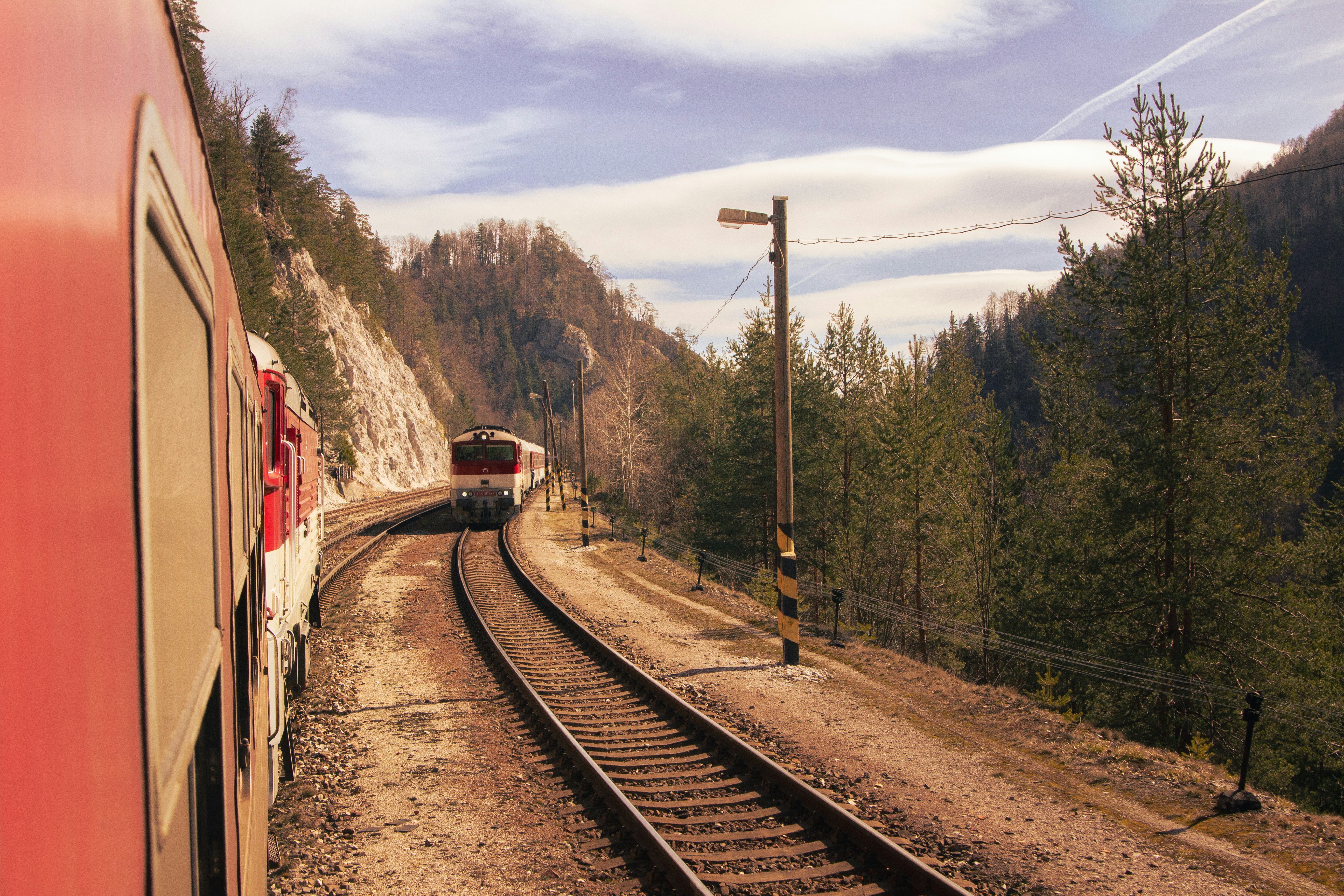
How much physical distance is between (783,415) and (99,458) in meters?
10.1

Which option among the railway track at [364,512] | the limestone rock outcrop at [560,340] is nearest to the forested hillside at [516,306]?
the limestone rock outcrop at [560,340]

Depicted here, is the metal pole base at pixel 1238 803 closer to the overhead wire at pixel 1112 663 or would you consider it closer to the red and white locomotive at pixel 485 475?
the overhead wire at pixel 1112 663

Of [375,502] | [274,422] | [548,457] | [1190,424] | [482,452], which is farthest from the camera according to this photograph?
[548,457]

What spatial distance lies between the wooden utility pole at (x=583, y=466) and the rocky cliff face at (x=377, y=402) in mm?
21436

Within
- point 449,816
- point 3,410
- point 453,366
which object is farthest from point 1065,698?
point 453,366

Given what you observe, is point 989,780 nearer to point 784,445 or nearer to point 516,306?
point 784,445

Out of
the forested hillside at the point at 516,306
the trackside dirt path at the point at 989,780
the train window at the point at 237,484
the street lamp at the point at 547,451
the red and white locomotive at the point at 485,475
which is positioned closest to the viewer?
the train window at the point at 237,484

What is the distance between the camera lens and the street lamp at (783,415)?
415 inches

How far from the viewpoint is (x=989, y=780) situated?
22.2 feet

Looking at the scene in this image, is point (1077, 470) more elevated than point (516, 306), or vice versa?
point (516, 306)

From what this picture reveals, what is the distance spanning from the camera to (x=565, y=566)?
Answer: 19.6 meters

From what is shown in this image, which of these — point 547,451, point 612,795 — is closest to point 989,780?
point 612,795

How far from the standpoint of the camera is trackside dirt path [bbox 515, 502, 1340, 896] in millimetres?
5301

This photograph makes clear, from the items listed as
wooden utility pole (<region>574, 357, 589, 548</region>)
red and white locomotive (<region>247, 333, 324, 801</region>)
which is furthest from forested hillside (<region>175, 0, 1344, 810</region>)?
wooden utility pole (<region>574, 357, 589, 548</region>)
